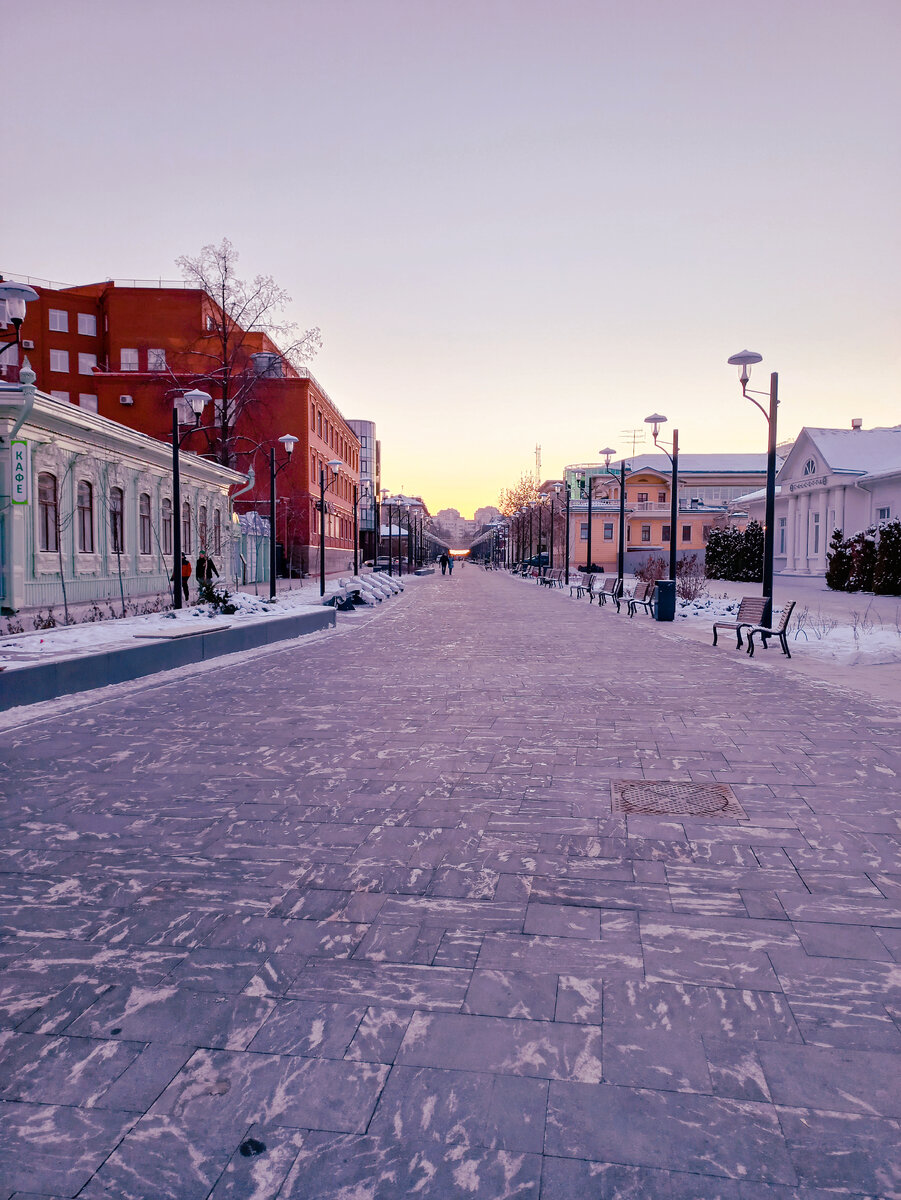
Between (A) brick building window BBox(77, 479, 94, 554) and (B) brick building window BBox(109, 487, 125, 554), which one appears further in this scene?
(B) brick building window BBox(109, 487, 125, 554)

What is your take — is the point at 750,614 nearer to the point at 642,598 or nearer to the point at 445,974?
the point at 642,598

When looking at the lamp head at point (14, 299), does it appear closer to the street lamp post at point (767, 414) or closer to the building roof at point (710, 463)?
the street lamp post at point (767, 414)

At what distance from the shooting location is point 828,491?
3938 cm

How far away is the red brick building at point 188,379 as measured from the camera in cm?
4119

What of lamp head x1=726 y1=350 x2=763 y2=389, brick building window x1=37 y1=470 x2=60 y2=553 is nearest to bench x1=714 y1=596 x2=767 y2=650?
lamp head x1=726 y1=350 x2=763 y2=389

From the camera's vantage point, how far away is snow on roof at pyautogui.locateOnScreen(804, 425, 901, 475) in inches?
1514

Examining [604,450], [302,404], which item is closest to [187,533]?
[604,450]

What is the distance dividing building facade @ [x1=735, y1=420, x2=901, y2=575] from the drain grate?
3102 cm

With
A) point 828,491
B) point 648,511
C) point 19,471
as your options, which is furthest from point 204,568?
point 648,511

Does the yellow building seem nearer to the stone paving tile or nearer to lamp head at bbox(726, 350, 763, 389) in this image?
lamp head at bbox(726, 350, 763, 389)

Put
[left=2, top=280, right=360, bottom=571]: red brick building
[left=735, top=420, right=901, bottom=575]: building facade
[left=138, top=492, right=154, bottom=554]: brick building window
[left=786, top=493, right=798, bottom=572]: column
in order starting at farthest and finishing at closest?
1. [left=786, top=493, right=798, bottom=572]: column
2. [left=2, top=280, right=360, bottom=571]: red brick building
3. [left=735, top=420, right=901, bottom=575]: building facade
4. [left=138, top=492, right=154, bottom=554]: brick building window

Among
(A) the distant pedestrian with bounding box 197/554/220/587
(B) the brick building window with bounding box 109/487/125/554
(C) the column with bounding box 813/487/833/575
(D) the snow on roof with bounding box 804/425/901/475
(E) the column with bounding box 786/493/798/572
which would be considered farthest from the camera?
(E) the column with bounding box 786/493/798/572

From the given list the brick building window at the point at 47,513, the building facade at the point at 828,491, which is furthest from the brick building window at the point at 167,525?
the building facade at the point at 828,491

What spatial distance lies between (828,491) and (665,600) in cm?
2326
